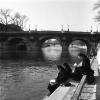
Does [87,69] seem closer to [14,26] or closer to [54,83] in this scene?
[54,83]

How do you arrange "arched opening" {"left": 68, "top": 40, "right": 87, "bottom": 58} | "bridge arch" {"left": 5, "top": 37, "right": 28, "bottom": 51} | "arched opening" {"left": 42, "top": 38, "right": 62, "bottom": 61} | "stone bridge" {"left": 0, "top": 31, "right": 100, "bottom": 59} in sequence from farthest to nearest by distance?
"bridge arch" {"left": 5, "top": 37, "right": 28, "bottom": 51}
"stone bridge" {"left": 0, "top": 31, "right": 100, "bottom": 59}
"arched opening" {"left": 68, "top": 40, "right": 87, "bottom": 58}
"arched opening" {"left": 42, "top": 38, "right": 62, "bottom": 61}

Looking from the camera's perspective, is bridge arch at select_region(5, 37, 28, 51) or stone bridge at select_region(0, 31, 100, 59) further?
bridge arch at select_region(5, 37, 28, 51)

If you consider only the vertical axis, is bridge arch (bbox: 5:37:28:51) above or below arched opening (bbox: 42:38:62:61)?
above

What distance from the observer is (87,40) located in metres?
85.7

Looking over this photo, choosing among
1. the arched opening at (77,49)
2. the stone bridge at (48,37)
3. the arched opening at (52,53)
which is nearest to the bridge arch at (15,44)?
the stone bridge at (48,37)

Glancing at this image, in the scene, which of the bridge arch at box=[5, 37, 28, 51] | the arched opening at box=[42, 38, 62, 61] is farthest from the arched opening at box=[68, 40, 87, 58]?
the bridge arch at box=[5, 37, 28, 51]

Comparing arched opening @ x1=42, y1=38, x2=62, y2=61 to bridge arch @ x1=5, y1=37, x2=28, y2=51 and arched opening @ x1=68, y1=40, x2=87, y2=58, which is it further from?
bridge arch @ x1=5, y1=37, x2=28, y2=51

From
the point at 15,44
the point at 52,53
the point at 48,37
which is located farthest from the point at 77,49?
the point at 52,53

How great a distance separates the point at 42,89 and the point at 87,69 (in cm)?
756

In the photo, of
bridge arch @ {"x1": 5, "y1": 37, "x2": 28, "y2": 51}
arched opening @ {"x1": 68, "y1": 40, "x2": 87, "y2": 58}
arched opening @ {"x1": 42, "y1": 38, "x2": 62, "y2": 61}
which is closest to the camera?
arched opening @ {"x1": 42, "y1": 38, "x2": 62, "y2": 61}

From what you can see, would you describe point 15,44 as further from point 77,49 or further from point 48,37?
point 77,49

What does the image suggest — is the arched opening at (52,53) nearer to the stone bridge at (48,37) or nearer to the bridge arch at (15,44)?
the stone bridge at (48,37)

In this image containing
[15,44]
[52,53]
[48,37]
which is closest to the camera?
[52,53]

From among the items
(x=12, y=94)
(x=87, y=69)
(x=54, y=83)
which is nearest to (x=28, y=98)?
(x=12, y=94)
